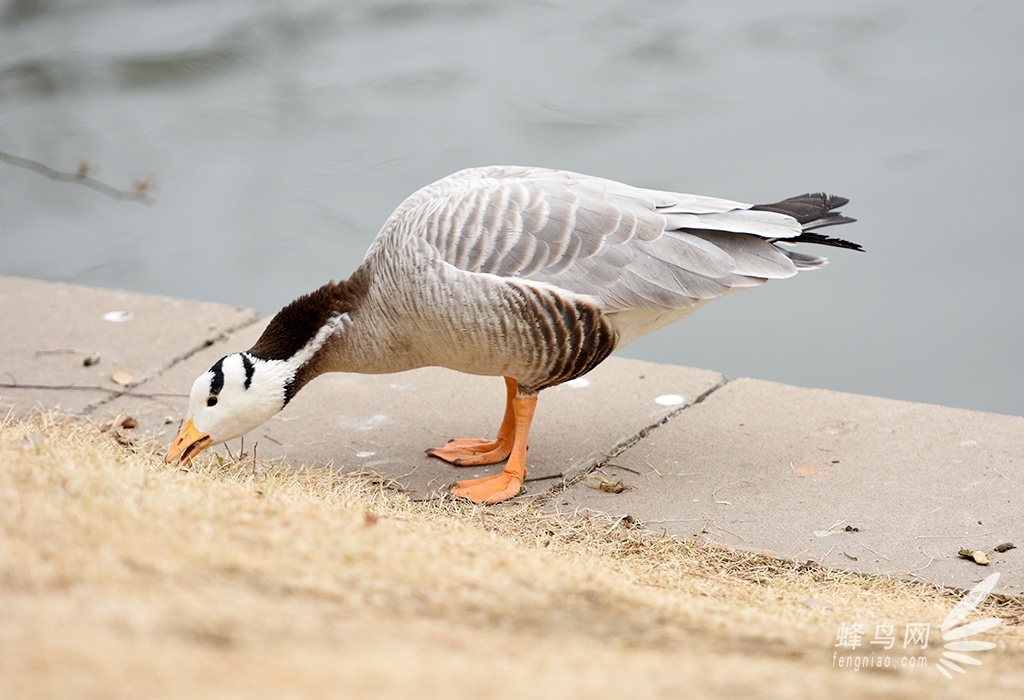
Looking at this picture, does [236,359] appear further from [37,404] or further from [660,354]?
[660,354]

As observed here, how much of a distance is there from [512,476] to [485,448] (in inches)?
16.6

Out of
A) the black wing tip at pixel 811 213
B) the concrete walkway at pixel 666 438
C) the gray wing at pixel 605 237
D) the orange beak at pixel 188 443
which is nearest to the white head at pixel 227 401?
the orange beak at pixel 188 443

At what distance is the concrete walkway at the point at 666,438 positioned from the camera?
407 centimetres

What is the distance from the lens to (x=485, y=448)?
16.1 feet

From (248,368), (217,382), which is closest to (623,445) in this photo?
(248,368)

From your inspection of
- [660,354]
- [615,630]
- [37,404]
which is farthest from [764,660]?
[660,354]

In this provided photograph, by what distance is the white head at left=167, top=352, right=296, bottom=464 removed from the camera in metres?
4.25

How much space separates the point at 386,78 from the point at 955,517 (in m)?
7.84

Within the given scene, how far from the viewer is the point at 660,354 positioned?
303 inches

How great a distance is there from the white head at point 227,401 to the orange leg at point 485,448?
885 millimetres

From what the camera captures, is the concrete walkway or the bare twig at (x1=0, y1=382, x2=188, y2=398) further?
the bare twig at (x1=0, y1=382, x2=188, y2=398)

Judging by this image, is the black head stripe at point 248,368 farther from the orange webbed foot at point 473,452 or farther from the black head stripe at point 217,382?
the orange webbed foot at point 473,452

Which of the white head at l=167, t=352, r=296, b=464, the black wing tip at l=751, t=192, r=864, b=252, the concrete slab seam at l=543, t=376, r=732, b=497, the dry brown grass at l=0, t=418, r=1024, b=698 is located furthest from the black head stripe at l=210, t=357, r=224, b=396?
the black wing tip at l=751, t=192, r=864, b=252

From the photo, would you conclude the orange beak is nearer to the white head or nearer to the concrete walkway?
the white head
